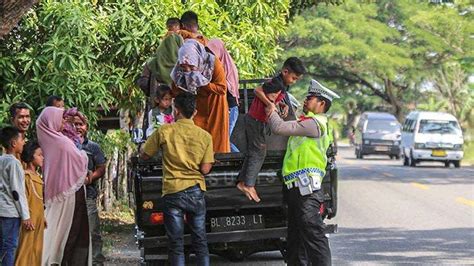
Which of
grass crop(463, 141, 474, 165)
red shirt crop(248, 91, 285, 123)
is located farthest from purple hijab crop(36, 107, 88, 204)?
grass crop(463, 141, 474, 165)

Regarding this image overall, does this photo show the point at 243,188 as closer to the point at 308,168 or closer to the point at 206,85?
the point at 308,168

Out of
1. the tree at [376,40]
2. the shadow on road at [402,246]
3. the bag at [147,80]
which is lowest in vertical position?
the shadow on road at [402,246]

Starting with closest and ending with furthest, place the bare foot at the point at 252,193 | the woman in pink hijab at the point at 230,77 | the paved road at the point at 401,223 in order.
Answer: the bare foot at the point at 252,193 < the woman in pink hijab at the point at 230,77 < the paved road at the point at 401,223

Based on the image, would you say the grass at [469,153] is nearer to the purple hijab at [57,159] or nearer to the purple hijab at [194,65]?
the purple hijab at [194,65]

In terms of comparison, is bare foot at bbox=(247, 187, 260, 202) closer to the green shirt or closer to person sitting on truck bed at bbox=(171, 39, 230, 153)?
the green shirt

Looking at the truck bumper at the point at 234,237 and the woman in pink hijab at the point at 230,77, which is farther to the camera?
the woman in pink hijab at the point at 230,77

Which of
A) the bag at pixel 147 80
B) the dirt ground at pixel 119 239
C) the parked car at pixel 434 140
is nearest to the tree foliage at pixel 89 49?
the dirt ground at pixel 119 239

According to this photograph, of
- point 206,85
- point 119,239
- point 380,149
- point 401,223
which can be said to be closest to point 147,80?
point 206,85

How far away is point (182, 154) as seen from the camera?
969cm

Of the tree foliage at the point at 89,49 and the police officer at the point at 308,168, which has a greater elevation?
the tree foliage at the point at 89,49

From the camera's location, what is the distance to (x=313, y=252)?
33.0 feet

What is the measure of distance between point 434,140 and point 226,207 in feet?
97.7

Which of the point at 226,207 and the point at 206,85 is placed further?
the point at 206,85

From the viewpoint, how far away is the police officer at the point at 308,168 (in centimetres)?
997
